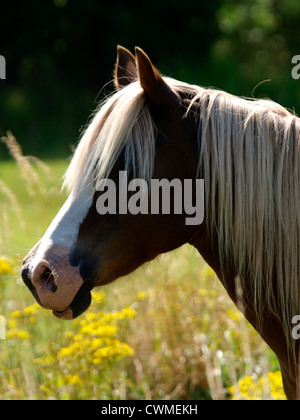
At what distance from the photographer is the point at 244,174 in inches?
73.8

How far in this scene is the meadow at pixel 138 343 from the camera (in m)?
2.87

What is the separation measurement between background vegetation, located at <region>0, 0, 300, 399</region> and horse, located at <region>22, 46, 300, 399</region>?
0.27 m

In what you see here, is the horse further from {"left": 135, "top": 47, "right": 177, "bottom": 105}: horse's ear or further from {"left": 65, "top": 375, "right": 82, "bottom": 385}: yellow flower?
{"left": 65, "top": 375, "right": 82, "bottom": 385}: yellow flower

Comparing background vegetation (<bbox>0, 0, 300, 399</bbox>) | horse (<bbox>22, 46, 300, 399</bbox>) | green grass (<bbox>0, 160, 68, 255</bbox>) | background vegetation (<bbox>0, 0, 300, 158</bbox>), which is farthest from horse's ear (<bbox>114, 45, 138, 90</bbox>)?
background vegetation (<bbox>0, 0, 300, 158</bbox>)

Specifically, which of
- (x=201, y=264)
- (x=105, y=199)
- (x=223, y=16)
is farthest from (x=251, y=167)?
(x=223, y=16)

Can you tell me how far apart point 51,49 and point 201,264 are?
936 cm

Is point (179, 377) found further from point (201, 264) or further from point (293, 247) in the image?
point (293, 247)

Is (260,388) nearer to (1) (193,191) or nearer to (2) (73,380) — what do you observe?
(2) (73,380)

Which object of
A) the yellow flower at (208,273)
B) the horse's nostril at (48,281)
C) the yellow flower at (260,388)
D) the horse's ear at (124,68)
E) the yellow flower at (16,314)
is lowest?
the yellow flower at (260,388)

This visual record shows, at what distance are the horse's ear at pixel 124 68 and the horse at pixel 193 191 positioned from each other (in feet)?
0.69

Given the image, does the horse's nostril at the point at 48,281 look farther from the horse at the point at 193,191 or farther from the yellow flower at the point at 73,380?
the yellow flower at the point at 73,380

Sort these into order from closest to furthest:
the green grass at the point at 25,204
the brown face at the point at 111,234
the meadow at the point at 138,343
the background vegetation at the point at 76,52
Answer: the brown face at the point at 111,234, the meadow at the point at 138,343, the green grass at the point at 25,204, the background vegetation at the point at 76,52

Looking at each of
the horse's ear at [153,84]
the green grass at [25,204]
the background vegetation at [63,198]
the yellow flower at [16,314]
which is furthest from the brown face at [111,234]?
the green grass at [25,204]

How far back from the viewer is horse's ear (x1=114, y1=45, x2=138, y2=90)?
2.14 meters
